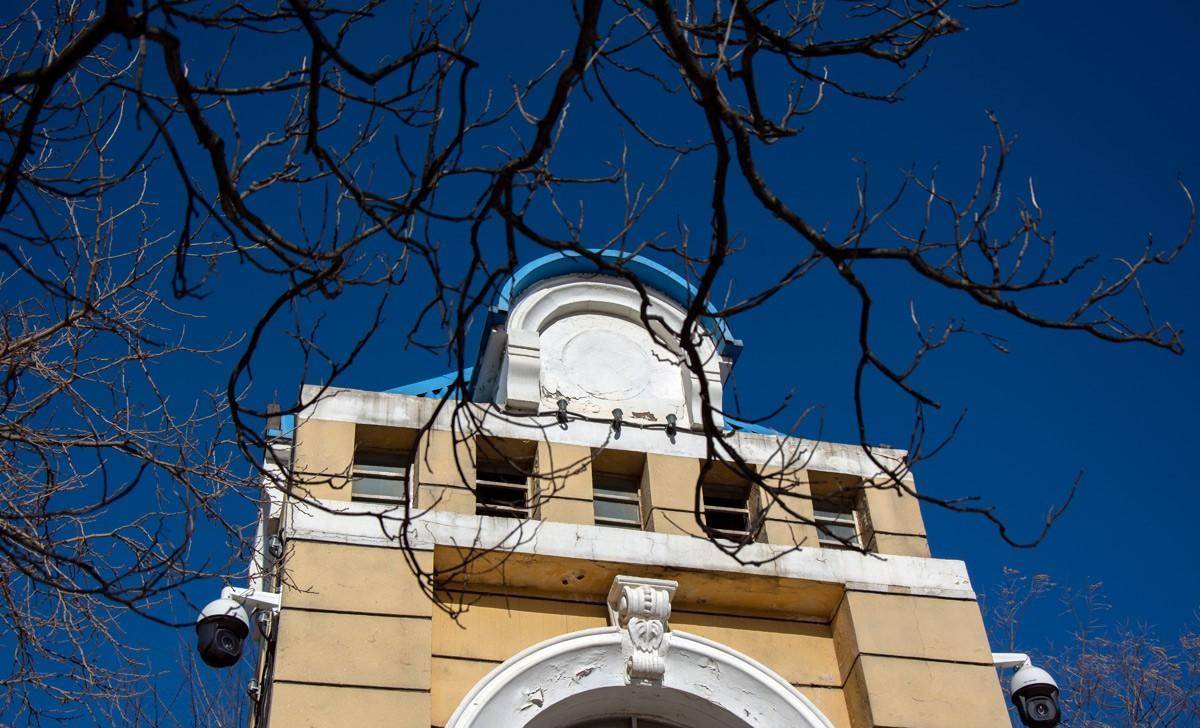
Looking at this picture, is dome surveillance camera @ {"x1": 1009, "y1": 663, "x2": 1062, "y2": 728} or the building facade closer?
the building facade

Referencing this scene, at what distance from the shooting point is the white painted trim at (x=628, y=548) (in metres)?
9.30

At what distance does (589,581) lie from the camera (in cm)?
965

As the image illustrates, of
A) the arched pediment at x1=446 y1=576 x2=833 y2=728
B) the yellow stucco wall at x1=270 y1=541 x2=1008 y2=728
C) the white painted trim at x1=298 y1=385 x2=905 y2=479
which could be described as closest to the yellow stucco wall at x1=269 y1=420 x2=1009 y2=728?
the yellow stucco wall at x1=270 y1=541 x2=1008 y2=728

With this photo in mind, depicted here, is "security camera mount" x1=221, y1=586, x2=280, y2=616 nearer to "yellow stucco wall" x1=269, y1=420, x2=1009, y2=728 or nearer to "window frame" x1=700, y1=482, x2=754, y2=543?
"yellow stucco wall" x1=269, y1=420, x2=1009, y2=728

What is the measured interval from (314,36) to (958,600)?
6928mm

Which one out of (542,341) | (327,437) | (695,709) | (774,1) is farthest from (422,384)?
(774,1)

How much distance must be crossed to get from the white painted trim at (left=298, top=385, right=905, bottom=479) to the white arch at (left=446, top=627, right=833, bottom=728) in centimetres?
146

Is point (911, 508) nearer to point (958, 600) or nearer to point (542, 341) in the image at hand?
point (958, 600)

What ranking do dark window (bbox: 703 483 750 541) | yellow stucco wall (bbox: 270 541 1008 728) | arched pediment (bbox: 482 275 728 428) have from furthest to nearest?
arched pediment (bbox: 482 275 728 428) → dark window (bbox: 703 483 750 541) → yellow stucco wall (bbox: 270 541 1008 728)

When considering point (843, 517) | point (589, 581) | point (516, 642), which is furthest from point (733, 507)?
point (516, 642)

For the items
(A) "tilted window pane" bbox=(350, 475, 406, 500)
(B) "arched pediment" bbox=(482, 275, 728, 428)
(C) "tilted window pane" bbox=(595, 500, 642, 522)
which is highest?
(B) "arched pediment" bbox=(482, 275, 728, 428)

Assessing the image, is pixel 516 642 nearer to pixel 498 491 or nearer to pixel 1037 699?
pixel 498 491

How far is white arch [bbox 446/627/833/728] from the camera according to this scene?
9.00 meters

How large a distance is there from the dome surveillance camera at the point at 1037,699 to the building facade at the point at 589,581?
0.20 m
